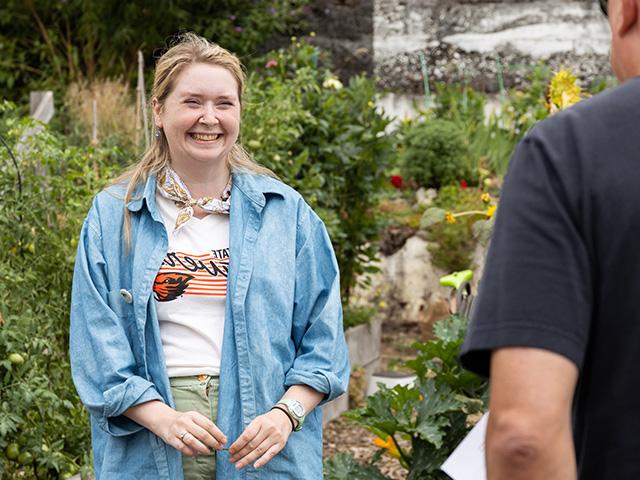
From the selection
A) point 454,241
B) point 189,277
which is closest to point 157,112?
point 189,277

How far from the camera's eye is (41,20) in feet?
33.0

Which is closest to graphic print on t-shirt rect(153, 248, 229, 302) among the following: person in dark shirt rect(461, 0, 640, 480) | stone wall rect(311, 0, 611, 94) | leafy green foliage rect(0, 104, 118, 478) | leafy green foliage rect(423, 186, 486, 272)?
leafy green foliage rect(0, 104, 118, 478)

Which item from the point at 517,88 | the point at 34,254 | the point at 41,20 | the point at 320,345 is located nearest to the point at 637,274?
the point at 320,345

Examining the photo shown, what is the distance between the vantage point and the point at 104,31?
378 inches

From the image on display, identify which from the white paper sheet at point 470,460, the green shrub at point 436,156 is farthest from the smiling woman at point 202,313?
the green shrub at point 436,156

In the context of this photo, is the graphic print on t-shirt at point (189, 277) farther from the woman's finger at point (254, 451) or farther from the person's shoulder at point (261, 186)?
the woman's finger at point (254, 451)

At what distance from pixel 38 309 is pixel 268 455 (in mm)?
1716

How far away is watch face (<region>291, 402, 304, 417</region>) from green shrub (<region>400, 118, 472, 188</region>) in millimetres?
6213

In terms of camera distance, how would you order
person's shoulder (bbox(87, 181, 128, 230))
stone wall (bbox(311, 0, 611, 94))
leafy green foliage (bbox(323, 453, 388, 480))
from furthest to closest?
stone wall (bbox(311, 0, 611, 94)) → leafy green foliage (bbox(323, 453, 388, 480)) → person's shoulder (bbox(87, 181, 128, 230))

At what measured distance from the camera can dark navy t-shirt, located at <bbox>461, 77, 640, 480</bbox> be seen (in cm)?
129

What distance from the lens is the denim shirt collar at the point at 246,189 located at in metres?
2.45

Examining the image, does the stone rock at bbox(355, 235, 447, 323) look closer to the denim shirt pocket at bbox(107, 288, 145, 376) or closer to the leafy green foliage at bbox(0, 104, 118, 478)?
the leafy green foliage at bbox(0, 104, 118, 478)

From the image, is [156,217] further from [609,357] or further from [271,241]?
[609,357]

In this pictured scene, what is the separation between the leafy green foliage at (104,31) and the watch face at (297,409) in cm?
738
